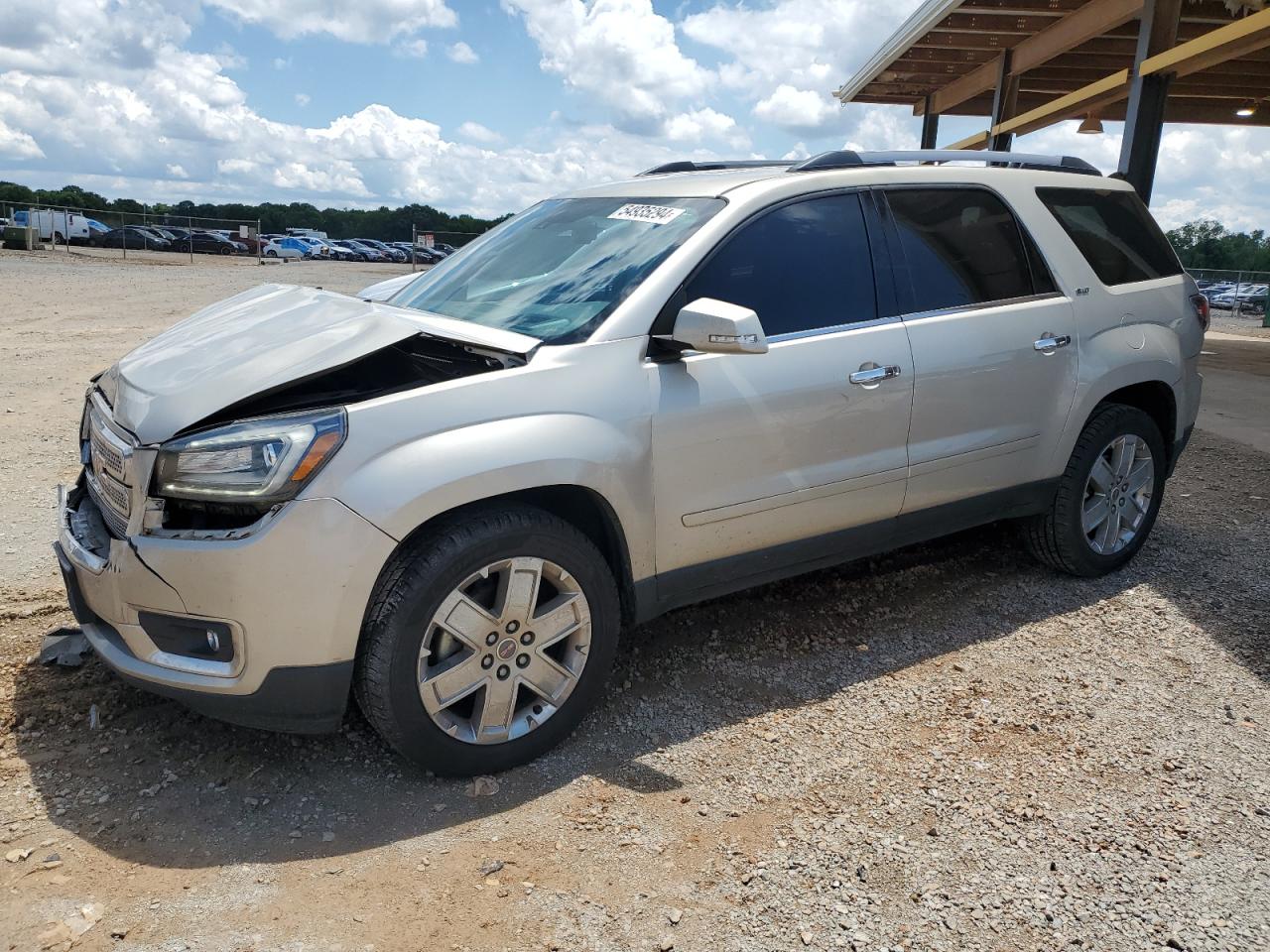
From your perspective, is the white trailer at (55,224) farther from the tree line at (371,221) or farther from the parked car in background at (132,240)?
the tree line at (371,221)

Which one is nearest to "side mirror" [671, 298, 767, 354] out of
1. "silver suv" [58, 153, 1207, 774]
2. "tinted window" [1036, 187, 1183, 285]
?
"silver suv" [58, 153, 1207, 774]

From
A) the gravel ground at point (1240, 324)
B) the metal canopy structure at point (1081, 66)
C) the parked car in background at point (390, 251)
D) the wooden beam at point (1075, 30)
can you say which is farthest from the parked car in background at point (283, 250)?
the wooden beam at point (1075, 30)

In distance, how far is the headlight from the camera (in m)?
2.61

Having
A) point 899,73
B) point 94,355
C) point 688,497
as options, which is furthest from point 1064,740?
point 899,73

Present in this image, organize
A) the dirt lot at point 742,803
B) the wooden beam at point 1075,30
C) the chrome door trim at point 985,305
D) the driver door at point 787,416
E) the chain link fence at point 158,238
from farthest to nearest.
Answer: the chain link fence at point 158,238, the wooden beam at point 1075,30, the chrome door trim at point 985,305, the driver door at point 787,416, the dirt lot at point 742,803

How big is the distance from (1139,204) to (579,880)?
13.6 ft

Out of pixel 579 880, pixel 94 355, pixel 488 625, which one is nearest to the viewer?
pixel 579 880

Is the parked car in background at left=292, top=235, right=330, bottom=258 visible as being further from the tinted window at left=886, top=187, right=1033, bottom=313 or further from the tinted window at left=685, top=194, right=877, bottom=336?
the tinted window at left=685, top=194, right=877, bottom=336

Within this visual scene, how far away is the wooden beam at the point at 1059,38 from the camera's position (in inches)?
455

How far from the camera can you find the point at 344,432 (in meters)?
2.66

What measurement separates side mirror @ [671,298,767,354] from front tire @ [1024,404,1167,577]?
6.98 feet

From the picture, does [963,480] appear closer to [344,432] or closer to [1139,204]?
[1139,204]

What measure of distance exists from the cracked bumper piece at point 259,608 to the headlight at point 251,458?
0.08 metres

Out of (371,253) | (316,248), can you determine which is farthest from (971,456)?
(371,253)
